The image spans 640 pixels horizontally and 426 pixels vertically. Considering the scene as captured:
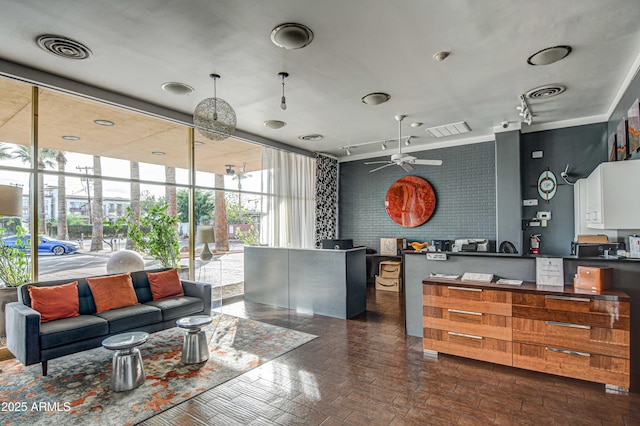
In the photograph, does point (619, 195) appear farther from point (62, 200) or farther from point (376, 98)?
point (62, 200)

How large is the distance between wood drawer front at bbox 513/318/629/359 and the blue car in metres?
5.26

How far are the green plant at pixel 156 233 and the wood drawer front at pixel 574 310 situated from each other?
477 cm


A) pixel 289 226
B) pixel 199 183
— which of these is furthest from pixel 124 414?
A: pixel 289 226

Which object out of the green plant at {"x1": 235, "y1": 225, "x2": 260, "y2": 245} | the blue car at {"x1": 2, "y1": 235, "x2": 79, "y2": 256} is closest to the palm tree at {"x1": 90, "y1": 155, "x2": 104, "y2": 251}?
the blue car at {"x1": 2, "y1": 235, "x2": 79, "y2": 256}

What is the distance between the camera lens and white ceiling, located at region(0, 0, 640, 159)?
266cm

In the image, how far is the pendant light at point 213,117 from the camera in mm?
3400

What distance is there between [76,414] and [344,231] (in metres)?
6.79

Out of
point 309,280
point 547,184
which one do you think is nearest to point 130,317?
point 309,280

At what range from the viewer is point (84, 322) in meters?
3.43

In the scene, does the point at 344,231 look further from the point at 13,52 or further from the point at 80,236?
the point at 13,52

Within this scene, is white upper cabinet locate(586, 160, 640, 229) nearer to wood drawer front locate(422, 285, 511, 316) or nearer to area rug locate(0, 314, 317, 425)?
wood drawer front locate(422, 285, 511, 316)

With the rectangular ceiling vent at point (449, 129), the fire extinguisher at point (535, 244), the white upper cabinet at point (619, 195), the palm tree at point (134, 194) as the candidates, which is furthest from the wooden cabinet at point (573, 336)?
the palm tree at point (134, 194)

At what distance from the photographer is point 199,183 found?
5.79 meters

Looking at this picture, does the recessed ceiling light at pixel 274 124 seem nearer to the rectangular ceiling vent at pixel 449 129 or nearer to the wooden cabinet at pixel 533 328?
the rectangular ceiling vent at pixel 449 129
